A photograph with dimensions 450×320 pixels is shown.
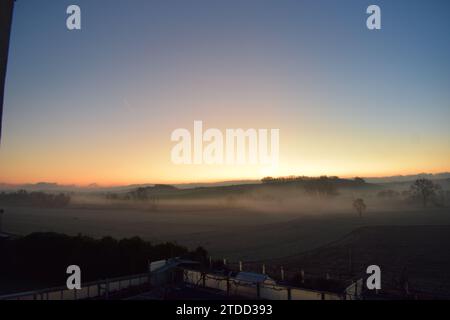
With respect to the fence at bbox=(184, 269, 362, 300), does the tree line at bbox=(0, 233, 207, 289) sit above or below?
below

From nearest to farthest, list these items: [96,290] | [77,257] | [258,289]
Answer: [258,289] → [96,290] → [77,257]

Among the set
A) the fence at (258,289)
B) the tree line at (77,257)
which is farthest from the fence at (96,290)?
the tree line at (77,257)

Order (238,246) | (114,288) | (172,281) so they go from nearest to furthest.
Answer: (114,288) → (172,281) → (238,246)

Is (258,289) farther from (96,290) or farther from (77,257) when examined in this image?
(77,257)

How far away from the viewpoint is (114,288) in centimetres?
1005

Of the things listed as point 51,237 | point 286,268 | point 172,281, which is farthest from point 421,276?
point 51,237

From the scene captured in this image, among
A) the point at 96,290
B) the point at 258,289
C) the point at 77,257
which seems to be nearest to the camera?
the point at 258,289

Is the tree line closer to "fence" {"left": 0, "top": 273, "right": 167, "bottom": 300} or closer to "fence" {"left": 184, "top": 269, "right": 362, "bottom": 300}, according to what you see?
"fence" {"left": 0, "top": 273, "right": 167, "bottom": 300}

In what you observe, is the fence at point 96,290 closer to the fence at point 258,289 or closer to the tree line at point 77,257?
the fence at point 258,289

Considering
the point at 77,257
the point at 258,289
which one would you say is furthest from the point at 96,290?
the point at 77,257

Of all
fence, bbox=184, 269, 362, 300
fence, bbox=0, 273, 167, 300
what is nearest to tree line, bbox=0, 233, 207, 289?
fence, bbox=0, 273, 167, 300
